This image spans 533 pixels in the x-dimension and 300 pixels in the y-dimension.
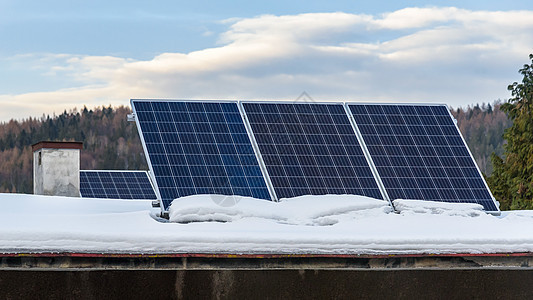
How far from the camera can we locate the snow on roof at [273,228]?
1003cm

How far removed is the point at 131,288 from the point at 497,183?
24.7 m

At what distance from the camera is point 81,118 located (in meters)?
125

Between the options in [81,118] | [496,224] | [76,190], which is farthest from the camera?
[81,118]

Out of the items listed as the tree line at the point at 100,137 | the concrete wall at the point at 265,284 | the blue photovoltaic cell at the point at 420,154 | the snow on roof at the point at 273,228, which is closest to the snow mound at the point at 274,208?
the snow on roof at the point at 273,228

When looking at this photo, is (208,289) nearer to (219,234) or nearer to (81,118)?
(219,234)

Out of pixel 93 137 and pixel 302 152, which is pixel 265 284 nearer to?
pixel 302 152

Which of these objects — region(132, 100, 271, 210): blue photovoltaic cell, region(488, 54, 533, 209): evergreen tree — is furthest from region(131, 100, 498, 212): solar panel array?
region(488, 54, 533, 209): evergreen tree

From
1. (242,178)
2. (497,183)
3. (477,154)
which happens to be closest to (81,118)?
(477,154)

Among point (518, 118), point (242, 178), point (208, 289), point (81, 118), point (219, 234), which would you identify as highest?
point (81, 118)

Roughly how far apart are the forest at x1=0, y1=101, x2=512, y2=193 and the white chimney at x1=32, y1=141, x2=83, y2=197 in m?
91.7

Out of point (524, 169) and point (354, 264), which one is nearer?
point (354, 264)

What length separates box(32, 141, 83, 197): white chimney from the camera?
24.2 meters

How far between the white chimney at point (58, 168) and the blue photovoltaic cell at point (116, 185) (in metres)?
6.18

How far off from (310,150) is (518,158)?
57.0ft
